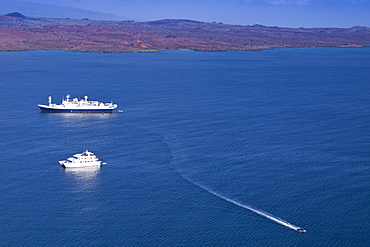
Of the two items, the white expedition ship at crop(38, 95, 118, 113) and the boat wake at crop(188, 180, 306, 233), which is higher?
the white expedition ship at crop(38, 95, 118, 113)

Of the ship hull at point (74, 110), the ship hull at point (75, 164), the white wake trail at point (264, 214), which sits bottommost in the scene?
the white wake trail at point (264, 214)

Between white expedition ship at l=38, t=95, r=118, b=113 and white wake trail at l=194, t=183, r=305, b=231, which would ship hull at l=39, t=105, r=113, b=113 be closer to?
white expedition ship at l=38, t=95, r=118, b=113

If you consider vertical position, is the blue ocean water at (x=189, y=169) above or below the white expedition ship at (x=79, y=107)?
below

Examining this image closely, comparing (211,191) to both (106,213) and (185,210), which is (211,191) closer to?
(185,210)

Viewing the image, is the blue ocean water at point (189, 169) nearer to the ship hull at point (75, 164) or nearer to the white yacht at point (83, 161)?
the ship hull at point (75, 164)

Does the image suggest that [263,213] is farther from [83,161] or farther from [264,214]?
[83,161]

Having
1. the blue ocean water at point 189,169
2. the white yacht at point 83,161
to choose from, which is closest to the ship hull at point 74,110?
the blue ocean water at point 189,169

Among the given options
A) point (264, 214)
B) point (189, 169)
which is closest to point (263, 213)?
point (264, 214)

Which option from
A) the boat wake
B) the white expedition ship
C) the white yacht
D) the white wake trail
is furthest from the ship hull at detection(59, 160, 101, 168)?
the white expedition ship
